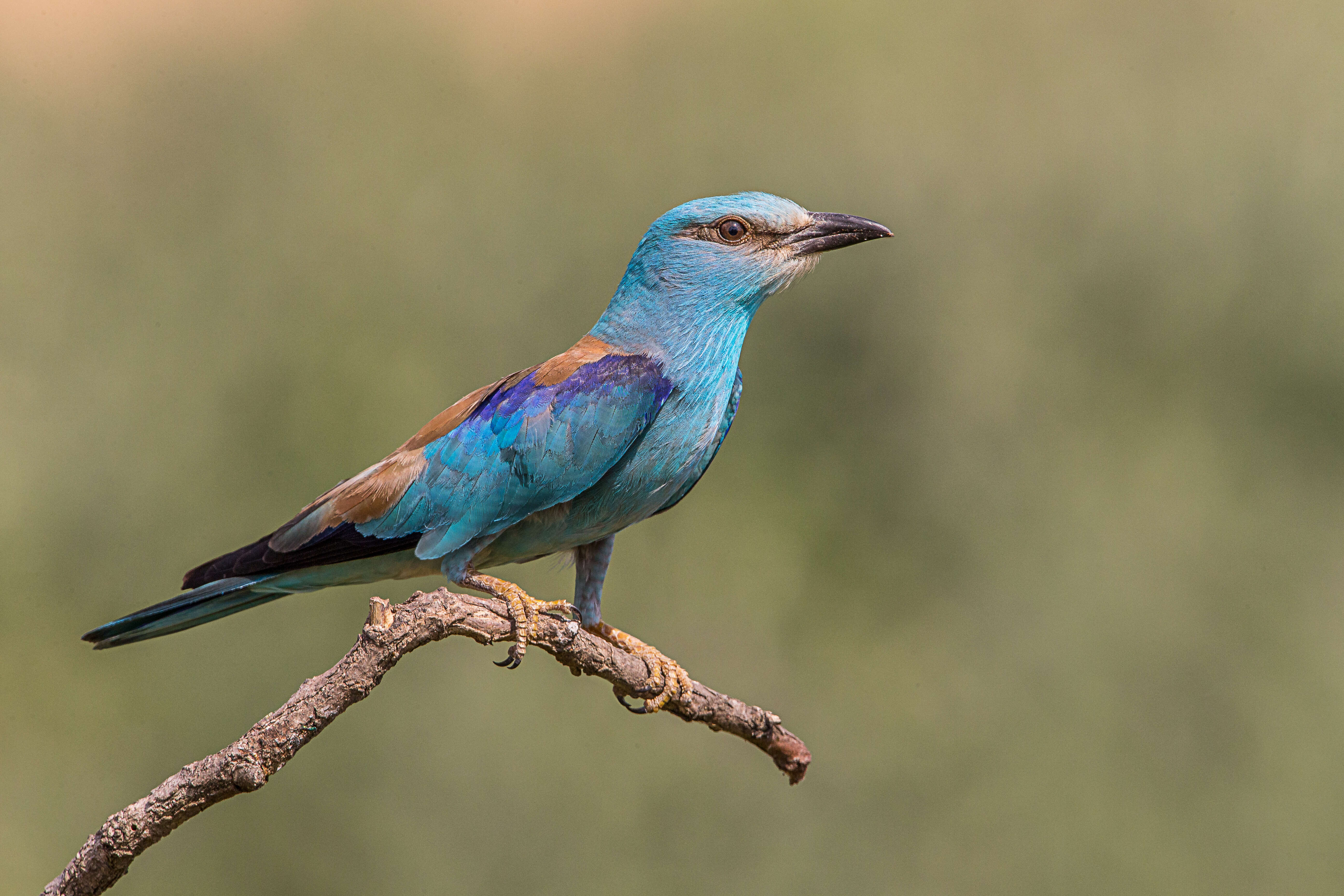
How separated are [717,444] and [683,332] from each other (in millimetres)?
355

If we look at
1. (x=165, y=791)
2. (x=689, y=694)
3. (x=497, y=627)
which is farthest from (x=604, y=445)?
(x=165, y=791)

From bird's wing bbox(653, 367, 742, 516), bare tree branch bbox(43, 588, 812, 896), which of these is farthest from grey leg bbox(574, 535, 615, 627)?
bare tree branch bbox(43, 588, 812, 896)

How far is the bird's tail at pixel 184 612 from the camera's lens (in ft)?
9.71

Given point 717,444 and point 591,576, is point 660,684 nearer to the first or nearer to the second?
point 591,576

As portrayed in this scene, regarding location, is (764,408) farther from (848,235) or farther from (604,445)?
(604,445)

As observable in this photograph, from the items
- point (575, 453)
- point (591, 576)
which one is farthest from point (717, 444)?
point (591, 576)

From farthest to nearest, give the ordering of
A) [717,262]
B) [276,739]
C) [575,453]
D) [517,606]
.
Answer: [717,262]
[575,453]
[517,606]
[276,739]

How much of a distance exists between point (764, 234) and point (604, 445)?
862 mm

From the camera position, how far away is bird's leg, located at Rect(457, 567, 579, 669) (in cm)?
270

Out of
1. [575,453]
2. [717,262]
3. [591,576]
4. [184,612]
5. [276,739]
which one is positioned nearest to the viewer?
[276,739]

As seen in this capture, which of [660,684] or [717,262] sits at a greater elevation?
[717,262]

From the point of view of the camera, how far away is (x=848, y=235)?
329 cm

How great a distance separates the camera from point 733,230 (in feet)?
10.7

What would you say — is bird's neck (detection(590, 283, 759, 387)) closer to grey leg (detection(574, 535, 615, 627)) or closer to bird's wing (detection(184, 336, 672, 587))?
bird's wing (detection(184, 336, 672, 587))
